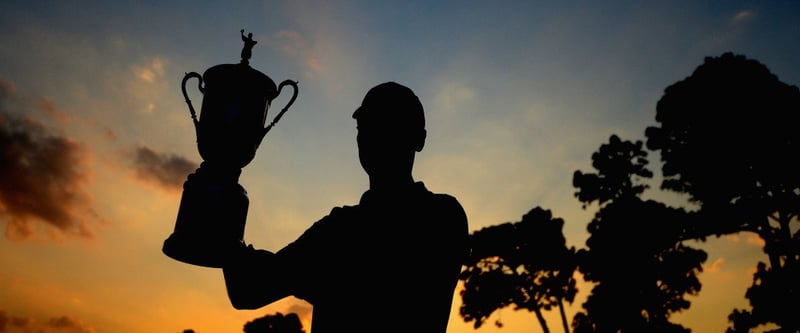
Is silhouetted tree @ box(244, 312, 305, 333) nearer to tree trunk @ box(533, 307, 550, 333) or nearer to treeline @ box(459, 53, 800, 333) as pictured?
tree trunk @ box(533, 307, 550, 333)

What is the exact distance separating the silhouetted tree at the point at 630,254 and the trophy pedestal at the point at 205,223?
78.6 feet

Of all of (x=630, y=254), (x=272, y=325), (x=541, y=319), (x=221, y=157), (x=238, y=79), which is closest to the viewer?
(x=221, y=157)

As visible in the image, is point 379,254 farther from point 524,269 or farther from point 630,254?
point 524,269

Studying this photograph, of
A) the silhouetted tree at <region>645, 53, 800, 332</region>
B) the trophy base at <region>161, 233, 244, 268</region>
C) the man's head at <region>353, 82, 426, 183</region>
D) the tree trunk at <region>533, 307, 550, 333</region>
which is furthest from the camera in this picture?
the tree trunk at <region>533, 307, 550, 333</region>

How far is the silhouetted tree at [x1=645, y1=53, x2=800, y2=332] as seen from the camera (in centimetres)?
1641

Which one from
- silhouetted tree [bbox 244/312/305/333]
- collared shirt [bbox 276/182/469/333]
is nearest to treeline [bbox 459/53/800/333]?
collared shirt [bbox 276/182/469/333]

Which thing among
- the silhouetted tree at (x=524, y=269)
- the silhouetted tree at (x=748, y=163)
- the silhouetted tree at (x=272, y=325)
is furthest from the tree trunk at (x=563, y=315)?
the silhouetted tree at (x=272, y=325)

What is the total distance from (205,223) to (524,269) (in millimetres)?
35702

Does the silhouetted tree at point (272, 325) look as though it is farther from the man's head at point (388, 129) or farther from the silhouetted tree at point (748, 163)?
the man's head at point (388, 129)

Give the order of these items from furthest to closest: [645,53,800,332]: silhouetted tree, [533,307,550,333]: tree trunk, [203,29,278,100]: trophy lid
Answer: [533,307,550,333]: tree trunk → [645,53,800,332]: silhouetted tree → [203,29,278,100]: trophy lid

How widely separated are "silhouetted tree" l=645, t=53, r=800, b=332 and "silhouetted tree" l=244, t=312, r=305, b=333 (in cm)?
4407

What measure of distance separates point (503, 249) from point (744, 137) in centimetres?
1955

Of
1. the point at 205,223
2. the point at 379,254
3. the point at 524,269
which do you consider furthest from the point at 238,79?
the point at 524,269

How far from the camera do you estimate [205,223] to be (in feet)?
5.18
